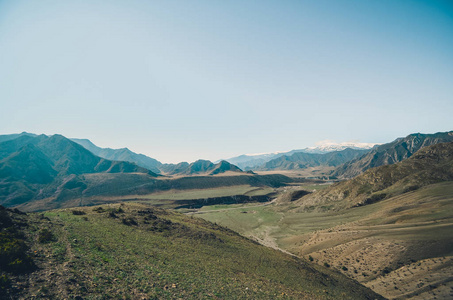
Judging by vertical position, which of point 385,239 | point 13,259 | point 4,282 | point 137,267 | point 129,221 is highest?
point 13,259

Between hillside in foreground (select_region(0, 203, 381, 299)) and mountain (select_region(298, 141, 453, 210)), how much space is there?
77.8 m

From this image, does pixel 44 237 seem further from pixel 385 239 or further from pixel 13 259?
pixel 385 239

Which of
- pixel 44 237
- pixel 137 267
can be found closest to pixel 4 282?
pixel 137 267

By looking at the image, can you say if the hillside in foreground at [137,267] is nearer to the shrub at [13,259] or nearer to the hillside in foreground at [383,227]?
the shrub at [13,259]

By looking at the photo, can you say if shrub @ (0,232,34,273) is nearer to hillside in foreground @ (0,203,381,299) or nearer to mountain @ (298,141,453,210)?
hillside in foreground @ (0,203,381,299)

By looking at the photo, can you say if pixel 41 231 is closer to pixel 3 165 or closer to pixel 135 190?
pixel 135 190

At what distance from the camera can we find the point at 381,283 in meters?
37.6

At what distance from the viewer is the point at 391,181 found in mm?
101812

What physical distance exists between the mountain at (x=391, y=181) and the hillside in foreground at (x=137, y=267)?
7780 centimetres

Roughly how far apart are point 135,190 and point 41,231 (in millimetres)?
183611

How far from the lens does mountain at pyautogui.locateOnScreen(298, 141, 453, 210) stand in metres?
91.6

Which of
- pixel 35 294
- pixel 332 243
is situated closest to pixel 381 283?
pixel 332 243

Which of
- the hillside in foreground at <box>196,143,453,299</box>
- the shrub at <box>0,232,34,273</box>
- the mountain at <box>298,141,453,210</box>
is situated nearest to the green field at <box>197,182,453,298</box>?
the hillside in foreground at <box>196,143,453,299</box>

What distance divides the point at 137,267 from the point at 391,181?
12411 centimetres
